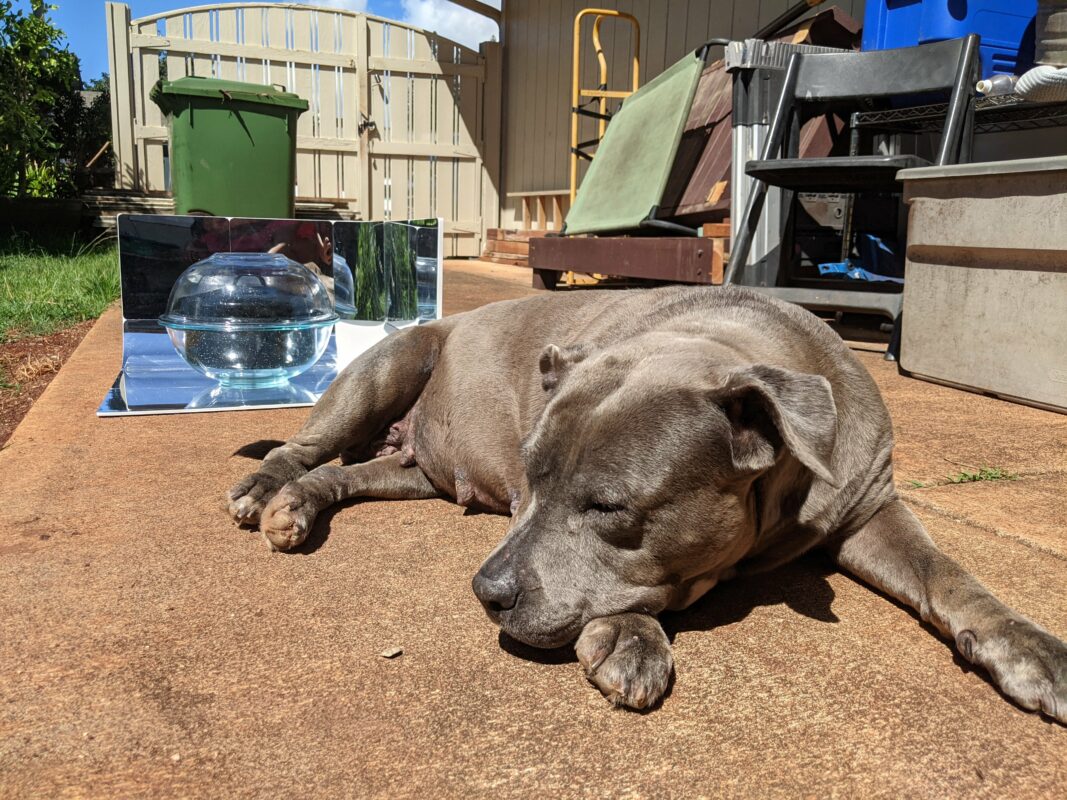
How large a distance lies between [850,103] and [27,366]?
5.18 m

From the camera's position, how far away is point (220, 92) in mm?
9031

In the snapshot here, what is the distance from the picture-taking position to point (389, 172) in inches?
538

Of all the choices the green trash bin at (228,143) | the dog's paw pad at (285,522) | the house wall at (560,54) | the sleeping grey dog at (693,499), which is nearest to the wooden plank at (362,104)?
the house wall at (560,54)

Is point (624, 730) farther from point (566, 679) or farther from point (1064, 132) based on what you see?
point (1064, 132)

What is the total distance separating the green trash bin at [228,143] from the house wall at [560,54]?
12.7 feet

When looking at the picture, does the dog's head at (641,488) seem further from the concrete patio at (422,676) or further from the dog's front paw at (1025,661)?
the dog's front paw at (1025,661)

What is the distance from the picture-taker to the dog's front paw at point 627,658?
1703mm

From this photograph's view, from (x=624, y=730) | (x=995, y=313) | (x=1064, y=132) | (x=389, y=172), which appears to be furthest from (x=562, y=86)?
(x=624, y=730)

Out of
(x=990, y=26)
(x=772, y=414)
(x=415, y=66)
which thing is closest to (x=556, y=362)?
(x=772, y=414)

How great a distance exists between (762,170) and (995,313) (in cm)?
159

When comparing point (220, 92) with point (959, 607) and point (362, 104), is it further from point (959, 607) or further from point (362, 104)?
point (959, 607)

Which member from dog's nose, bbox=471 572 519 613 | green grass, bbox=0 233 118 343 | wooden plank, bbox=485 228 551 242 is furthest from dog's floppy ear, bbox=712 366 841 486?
wooden plank, bbox=485 228 551 242

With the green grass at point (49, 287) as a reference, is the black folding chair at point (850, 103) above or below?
above

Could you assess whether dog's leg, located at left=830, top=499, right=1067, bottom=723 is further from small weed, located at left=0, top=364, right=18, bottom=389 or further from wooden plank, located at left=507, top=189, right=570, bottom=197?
wooden plank, located at left=507, top=189, right=570, bottom=197
